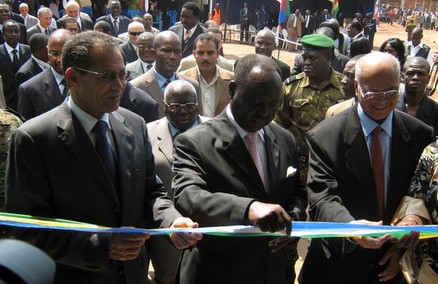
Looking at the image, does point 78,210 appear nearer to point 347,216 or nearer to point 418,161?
point 347,216

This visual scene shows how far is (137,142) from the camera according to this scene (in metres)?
2.94

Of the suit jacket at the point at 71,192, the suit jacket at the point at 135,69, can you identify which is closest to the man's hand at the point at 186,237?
the suit jacket at the point at 71,192

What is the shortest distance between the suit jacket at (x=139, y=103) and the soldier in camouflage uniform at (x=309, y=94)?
1387mm

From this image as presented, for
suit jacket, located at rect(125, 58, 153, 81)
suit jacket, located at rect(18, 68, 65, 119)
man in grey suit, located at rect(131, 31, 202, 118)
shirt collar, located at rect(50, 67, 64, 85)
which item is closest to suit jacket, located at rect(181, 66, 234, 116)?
man in grey suit, located at rect(131, 31, 202, 118)

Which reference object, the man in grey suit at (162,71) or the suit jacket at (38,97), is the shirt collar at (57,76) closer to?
the suit jacket at (38,97)

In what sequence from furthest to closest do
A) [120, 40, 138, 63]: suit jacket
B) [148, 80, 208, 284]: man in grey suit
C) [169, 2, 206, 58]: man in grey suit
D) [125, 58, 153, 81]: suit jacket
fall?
[169, 2, 206, 58]: man in grey suit, [120, 40, 138, 63]: suit jacket, [125, 58, 153, 81]: suit jacket, [148, 80, 208, 284]: man in grey suit

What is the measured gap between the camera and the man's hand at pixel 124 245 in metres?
2.59

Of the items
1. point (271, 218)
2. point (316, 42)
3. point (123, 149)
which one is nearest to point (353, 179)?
point (271, 218)

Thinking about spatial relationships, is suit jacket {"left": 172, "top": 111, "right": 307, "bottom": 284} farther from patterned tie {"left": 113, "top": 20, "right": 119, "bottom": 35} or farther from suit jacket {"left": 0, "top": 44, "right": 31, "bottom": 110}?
patterned tie {"left": 113, "top": 20, "right": 119, "bottom": 35}

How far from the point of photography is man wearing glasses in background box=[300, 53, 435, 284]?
3043 millimetres

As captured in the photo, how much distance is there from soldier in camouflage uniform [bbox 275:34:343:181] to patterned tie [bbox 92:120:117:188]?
114 inches

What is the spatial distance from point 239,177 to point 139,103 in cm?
259

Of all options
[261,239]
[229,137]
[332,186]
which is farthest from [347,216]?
[229,137]

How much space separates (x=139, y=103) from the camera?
16.9ft
